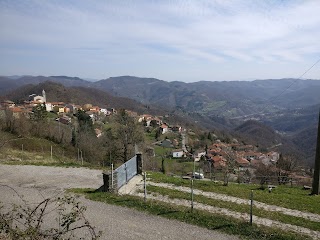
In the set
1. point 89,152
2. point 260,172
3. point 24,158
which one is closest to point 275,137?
point 260,172

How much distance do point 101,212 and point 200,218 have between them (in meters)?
4.10

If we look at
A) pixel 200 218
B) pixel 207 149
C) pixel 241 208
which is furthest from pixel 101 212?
pixel 207 149

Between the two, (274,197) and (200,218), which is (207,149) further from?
(200,218)

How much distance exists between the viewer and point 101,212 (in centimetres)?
1294

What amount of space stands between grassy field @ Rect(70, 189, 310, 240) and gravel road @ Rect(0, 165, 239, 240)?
1.17 feet

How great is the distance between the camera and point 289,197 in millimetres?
16281

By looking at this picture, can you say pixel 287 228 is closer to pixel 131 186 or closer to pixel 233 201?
pixel 233 201

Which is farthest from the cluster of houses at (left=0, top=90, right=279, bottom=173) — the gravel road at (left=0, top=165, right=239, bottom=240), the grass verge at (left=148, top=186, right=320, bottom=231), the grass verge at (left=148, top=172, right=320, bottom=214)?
the grass verge at (left=148, top=186, right=320, bottom=231)

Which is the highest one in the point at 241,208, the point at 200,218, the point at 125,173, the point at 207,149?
the point at 125,173

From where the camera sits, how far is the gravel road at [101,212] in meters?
10.9

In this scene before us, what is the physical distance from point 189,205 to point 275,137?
174m

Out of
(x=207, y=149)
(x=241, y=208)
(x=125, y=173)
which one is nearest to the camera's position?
(x=241, y=208)

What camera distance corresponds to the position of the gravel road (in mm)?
10883

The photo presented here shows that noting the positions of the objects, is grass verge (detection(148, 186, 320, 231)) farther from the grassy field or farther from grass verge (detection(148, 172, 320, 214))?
grass verge (detection(148, 172, 320, 214))
